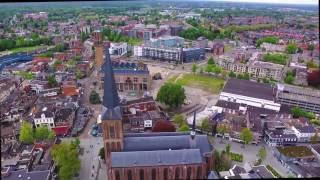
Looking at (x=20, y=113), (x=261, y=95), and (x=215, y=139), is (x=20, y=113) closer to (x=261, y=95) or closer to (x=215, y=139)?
(x=215, y=139)

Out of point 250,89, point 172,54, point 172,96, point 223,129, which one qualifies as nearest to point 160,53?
point 172,54

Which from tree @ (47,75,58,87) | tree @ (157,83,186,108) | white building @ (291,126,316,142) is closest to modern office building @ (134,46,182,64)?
tree @ (47,75,58,87)

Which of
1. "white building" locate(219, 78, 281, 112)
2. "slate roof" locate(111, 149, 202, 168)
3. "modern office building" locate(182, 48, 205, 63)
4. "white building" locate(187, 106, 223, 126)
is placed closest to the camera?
"slate roof" locate(111, 149, 202, 168)

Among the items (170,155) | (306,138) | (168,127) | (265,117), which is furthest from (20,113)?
(306,138)

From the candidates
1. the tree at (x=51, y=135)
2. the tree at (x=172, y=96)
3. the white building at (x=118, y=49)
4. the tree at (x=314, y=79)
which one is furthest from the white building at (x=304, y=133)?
the white building at (x=118, y=49)

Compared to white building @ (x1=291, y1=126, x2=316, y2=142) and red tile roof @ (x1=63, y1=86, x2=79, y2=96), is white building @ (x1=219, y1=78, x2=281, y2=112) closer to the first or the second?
white building @ (x1=291, y1=126, x2=316, y2=142)

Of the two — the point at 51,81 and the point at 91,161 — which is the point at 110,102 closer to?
the point at 91,161
